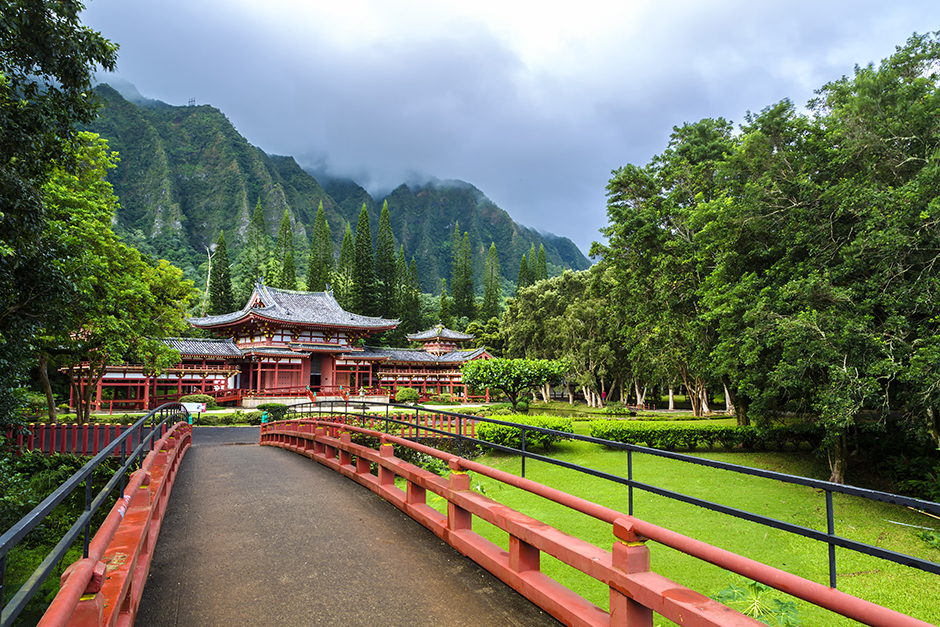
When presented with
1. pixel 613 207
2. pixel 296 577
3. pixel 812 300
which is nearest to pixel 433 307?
pixel 613 207

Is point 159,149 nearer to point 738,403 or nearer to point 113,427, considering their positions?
point 113,427

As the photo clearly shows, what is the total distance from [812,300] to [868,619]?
497 inches

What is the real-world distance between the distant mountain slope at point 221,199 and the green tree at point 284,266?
763 inches

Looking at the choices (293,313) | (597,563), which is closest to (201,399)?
(293,313)

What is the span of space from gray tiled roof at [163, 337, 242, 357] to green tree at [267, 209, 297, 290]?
2719 centimetres

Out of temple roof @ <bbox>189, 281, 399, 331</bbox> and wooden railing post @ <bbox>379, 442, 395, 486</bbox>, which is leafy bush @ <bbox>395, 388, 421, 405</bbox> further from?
wooden railing post @ <bbox>379, 442, 395, 486</bbox>

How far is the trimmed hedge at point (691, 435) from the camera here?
64.1ft

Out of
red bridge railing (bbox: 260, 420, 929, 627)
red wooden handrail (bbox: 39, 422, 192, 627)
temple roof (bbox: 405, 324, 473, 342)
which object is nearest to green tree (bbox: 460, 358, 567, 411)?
red bridge railing (bbox: 260, 420, 929, 627)

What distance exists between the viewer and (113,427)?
16891mm

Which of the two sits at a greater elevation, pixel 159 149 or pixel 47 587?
pixel 159 149

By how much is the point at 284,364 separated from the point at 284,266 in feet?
97.6

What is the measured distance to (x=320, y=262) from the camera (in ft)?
225

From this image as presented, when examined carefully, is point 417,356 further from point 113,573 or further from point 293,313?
point 113,573

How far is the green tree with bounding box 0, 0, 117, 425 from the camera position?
766cm
